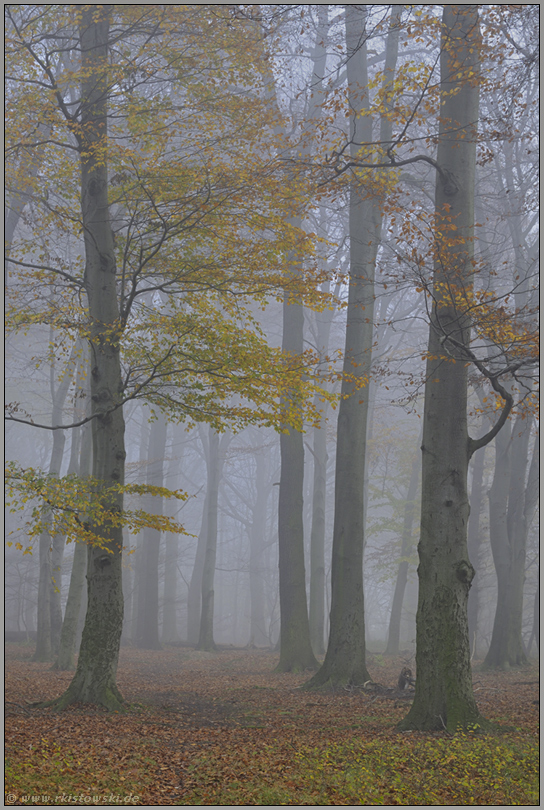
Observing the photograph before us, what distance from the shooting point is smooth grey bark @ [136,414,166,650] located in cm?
2208

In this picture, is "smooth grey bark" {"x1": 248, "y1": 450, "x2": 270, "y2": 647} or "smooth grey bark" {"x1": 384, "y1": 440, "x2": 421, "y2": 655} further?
"smooth grey bark" {"x1": 248, "y1": 450, "x2": 270, "y2": 647}

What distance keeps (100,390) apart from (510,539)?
36.6 ft

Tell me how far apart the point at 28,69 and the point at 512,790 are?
10.1 m

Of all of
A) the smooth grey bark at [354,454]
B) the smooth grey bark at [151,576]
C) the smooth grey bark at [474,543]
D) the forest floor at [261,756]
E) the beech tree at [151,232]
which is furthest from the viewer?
the smooth grey bark at [151,576]

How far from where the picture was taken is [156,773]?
5332mm

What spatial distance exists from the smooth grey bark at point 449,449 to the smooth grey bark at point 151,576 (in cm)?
1525

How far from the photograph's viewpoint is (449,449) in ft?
→ 24.1

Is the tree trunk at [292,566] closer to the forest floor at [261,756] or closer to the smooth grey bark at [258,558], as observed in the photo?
the forest floor at [261,756]

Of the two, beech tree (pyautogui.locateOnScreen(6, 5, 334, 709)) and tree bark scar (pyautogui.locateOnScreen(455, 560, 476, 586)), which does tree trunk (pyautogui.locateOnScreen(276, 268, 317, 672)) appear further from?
tree bark scar (pyautogui.locateOnScreen(455, 560, 476, 586))

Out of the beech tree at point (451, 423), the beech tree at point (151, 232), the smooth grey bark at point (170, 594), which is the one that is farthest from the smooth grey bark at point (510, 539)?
the smooth grey bark at point (170, 594)

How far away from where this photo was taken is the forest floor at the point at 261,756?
4.97 meters

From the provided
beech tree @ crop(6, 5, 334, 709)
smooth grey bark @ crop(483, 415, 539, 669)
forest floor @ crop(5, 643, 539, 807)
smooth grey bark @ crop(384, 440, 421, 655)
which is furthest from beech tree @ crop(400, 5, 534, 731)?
smooth grey bark @ crop(384, 440, 421, 655)

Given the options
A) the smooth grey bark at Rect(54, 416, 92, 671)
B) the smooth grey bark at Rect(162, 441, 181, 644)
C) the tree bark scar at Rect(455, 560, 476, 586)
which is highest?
the tree bark scar at Rect(455, 560, 476, 586)

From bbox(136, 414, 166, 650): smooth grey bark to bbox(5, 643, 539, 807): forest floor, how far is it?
1304 cm
